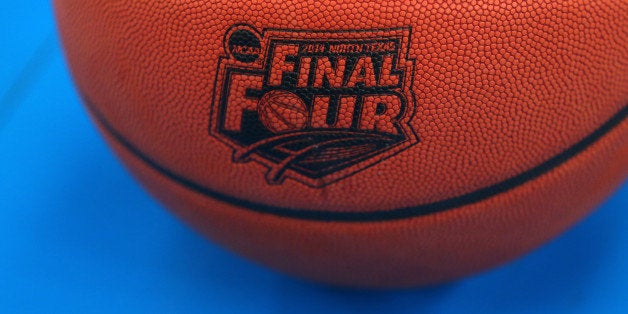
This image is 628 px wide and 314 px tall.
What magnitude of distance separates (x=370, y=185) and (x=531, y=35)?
0.76 feet

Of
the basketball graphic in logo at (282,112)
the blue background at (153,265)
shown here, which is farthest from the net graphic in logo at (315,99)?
the blue background at (153,265)

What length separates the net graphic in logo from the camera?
0.67 meters

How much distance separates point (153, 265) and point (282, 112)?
643 mm

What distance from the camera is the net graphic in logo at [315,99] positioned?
0.67m

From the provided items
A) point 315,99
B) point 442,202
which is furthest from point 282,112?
point 442,202

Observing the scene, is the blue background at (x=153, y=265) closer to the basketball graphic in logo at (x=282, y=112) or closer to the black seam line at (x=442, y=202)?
the black seam line at (x=442, y=202)

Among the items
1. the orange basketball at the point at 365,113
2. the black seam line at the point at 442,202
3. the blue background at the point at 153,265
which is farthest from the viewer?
the blue background at the point at 153,265

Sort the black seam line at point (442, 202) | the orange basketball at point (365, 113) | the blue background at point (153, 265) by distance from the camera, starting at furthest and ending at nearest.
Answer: the blue background at point (153, 265) < the black seam line at point (442, 202) < the orange basketball at point (365, 113)

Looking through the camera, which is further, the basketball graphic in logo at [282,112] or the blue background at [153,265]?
the blue background at [153,265]

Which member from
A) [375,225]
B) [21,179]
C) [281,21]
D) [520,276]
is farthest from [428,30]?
[21,179]

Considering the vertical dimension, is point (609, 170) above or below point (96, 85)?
above

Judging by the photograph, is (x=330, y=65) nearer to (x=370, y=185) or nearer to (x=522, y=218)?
(x=370, y=185)

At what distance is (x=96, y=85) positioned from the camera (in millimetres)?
832

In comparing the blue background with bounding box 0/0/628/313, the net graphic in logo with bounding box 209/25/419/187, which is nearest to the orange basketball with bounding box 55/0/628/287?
the net graphic in logo with bounding box 209/25/419/187
